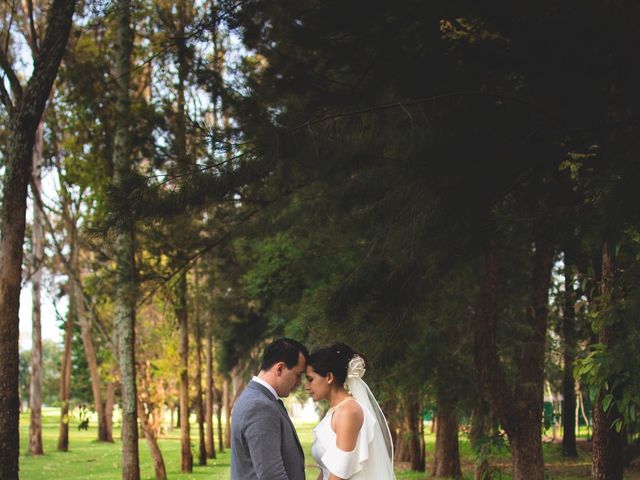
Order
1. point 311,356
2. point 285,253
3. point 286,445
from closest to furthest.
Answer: point 286,445
point 311,356
point 285,253

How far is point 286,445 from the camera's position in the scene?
5035 millimetres

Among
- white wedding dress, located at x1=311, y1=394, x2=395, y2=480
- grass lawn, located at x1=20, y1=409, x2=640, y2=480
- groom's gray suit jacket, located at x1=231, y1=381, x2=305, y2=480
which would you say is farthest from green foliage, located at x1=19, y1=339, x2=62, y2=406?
groom's gray suit jacket, located at x1=231, y1=381, x2=305, y2=480

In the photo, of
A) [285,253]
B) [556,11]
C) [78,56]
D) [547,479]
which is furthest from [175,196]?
[78,56]

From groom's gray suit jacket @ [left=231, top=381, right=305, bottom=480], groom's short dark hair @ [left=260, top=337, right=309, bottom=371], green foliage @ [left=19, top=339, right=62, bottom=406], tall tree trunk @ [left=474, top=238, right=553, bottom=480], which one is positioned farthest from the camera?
green foliage @ [left=19, top=339, right=62, bottom=406]

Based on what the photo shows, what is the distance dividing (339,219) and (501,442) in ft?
14.2

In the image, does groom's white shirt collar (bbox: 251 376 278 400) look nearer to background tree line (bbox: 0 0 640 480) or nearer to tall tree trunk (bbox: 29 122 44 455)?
background tree line (bbox: 0 0 640 480)

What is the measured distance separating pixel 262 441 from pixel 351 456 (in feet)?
2.32

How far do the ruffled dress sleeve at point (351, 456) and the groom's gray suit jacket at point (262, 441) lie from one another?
21cm

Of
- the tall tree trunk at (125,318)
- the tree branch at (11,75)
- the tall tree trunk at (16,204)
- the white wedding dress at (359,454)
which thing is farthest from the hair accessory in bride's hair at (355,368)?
the tall tree trunk at (125,318)

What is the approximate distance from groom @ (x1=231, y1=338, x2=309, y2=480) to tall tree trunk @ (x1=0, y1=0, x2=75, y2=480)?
528 cm

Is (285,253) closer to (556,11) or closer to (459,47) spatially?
(459,47)

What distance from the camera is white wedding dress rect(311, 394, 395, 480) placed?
5.27 m

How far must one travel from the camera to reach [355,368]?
551 cm

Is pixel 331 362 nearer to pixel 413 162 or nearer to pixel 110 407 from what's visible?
pixel 413 162
